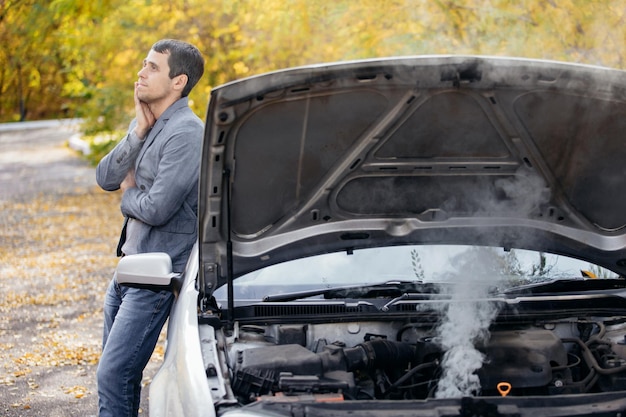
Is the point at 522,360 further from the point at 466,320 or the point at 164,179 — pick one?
the point at 164,179

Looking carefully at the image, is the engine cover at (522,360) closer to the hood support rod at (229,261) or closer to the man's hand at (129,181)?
the hood support rod at (229,261)

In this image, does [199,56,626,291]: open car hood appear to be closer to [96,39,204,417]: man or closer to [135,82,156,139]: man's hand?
[96,39,204,417]: man

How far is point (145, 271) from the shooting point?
3.94 meters

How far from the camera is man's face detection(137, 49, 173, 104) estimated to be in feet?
14.6

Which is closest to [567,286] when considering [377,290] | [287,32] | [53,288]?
[377,290]

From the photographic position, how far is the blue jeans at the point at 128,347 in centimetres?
418

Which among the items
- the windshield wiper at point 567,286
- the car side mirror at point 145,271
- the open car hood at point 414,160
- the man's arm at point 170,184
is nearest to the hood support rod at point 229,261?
the open car hood at point 414,160

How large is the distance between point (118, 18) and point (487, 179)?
483 inches

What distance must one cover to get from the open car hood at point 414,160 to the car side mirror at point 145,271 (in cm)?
33

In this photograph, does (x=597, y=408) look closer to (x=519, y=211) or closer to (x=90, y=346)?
(x=519, y=211)

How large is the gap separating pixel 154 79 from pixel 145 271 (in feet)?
3.44

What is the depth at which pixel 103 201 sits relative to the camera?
18812 mm

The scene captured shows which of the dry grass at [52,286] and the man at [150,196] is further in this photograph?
the dry grass at [52,286]

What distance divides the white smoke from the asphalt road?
282cm
